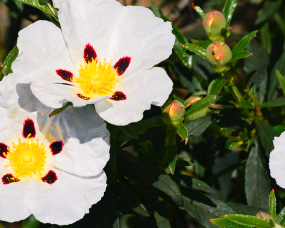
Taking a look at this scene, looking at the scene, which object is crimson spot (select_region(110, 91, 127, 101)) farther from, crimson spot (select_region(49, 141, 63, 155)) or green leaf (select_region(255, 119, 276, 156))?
green leaf (select_region(255, 119, 276, 156))

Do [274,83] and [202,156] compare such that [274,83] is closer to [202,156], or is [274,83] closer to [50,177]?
[202,156]

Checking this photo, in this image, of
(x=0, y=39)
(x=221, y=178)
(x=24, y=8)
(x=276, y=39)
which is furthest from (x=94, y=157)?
(x=0, y=39)

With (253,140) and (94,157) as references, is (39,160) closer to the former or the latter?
(94,157)

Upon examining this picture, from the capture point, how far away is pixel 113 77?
5.56ft

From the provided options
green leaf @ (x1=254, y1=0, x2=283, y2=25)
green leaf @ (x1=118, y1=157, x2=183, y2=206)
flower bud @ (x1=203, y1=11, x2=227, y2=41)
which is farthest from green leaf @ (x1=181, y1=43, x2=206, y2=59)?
green leaf @ (x1=254, y1=0, x2=283, y2=25)

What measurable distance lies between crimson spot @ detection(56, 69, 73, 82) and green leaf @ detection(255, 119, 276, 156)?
4.10 feet

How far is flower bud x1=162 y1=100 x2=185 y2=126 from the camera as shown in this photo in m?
1.57

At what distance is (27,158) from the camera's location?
5.41ft

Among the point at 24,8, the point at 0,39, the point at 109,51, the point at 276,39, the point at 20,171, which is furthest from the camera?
the point at 0,39

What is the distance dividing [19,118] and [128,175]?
0.63m

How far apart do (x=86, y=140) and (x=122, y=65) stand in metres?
0.43

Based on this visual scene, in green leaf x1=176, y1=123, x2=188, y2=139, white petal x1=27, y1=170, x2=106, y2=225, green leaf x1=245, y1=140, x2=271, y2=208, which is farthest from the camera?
green leaf x1=245, y1=140, x2=271, y2=208

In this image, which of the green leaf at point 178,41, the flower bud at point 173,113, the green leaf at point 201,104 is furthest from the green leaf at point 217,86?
the green leaf at point 178,41

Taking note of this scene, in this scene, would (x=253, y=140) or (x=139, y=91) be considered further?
(x=253, y=140)
